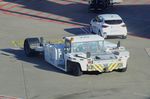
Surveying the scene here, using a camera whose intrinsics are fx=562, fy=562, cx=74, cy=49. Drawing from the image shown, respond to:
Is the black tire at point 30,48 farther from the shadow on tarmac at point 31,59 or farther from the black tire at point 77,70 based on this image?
the black tire at point 77,70

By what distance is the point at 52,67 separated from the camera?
34656mm

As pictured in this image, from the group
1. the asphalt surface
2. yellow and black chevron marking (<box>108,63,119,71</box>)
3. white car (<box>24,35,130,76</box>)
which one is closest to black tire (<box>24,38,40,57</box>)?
the asphalt surface

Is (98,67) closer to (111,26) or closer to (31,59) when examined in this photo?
(31,59)

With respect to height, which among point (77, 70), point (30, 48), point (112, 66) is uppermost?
point (112, 66)

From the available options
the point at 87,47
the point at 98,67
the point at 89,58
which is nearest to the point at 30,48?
the point at 87,47

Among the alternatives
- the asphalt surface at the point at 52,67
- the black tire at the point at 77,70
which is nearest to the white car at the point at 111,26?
the asphalt surface at the point at 52,67

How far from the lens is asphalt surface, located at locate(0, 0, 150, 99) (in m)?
29.1

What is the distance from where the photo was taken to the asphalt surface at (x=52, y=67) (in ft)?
95.6

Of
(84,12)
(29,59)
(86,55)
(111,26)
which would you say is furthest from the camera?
(84,12)

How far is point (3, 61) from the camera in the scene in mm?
36469

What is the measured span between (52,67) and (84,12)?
2496cm

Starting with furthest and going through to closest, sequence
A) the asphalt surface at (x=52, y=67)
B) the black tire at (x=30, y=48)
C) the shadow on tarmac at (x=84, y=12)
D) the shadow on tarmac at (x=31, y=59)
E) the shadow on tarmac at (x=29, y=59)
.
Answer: the shadow on tarmac at (x=84, y=12)
the black tire at (x=30, y=48)
the shadow on tarmac at (x=29, y=59)
the shadow on tarmac at (x=31, y=59)
the asphalt surface at (x=52, y=67)

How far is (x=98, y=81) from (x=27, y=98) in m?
4.85

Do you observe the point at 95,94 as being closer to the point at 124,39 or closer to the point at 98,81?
the point at 98,81
